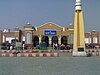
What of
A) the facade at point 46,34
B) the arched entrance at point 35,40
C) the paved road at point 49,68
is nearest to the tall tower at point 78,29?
the paved road at point 49,68

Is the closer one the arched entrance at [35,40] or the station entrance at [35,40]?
the station entrance at [35,40]

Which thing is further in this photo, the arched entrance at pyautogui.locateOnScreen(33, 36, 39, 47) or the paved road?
the arched entrance at pyautogui.locateOnScreen(33, 36, 39, 47)

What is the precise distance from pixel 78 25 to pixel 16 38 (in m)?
51.6

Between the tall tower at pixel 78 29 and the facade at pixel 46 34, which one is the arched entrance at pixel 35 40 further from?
the tall tower at pixel 78 29

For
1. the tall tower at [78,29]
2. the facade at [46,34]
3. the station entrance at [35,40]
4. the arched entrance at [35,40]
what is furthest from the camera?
the arched entrance at [35,40]

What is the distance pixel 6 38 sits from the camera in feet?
256

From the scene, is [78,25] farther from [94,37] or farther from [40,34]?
[94,37]

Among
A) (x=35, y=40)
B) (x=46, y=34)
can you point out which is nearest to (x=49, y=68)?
(x=46, y=34)

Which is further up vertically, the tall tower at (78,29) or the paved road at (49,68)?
the tall tower at (78,29)

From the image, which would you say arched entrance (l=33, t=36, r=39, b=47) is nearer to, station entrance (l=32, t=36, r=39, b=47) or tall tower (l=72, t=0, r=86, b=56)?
station entrance (l=32, t=36, r=39, b=47)

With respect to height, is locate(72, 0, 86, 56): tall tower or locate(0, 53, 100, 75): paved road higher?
locate(72, 0, 86, 56): tall tower

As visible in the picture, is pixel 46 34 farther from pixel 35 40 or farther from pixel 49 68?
pixel 49 68

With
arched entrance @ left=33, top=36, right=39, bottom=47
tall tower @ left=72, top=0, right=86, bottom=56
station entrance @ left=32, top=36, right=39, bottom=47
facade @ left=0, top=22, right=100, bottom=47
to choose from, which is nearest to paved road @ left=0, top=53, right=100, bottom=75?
tall tower @ left=72, top=0, right=86, bottom=56

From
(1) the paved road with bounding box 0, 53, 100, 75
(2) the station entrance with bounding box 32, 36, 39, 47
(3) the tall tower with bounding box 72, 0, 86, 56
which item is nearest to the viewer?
(1) the paved road with bounding box 0, 53, 100, 75
